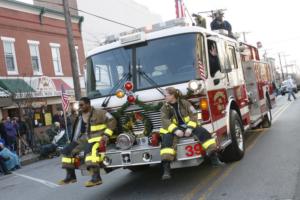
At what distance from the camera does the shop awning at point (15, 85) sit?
71.5 ft

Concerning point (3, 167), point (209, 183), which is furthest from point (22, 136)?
point (209, 183)

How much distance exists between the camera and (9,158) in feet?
46.5

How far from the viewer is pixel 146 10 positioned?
5528cm

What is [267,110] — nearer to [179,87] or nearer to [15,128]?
[179,87]

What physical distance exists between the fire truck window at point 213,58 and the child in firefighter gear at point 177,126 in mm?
1010

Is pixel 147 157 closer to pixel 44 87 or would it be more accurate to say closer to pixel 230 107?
pixel 230 107

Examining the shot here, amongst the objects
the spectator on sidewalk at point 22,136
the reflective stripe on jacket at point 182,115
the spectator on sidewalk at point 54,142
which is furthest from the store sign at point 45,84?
the reflective stripe on jacket at point 182,115

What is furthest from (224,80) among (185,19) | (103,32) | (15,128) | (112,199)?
(103,32)

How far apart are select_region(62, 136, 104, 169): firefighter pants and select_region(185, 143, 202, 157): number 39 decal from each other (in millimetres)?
1313

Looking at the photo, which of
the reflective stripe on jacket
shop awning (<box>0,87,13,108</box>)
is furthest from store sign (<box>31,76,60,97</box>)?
the reflective stripe on jacket

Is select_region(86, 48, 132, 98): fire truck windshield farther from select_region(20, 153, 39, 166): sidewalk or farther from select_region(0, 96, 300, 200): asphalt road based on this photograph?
select_region(20, 153, 39, 166): sidewalk

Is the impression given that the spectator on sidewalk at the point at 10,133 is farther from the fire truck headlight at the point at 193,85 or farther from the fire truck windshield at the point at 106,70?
the fire truck headlight at the point at 193,85

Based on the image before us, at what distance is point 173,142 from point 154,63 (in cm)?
145

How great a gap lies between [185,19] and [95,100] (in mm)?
2018
